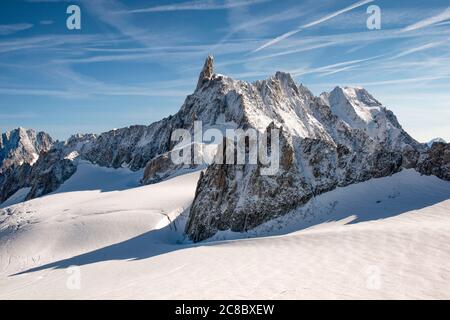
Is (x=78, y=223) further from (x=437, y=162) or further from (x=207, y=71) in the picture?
(x=207, y=71)

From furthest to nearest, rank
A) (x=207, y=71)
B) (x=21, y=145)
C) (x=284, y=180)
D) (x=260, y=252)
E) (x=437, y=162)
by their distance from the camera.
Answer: (x=21, y=145), (x=207, y=71), (x=284, y=180), (x=437, y=162), (x=260, y=252)

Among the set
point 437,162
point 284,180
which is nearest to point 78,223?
point 284,180

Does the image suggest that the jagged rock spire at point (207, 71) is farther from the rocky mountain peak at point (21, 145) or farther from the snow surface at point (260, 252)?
the rocky mountain peak at point (21, 145)

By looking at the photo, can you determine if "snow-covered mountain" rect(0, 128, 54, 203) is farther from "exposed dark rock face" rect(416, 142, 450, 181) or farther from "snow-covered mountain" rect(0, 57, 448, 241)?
"exposed dark rock face" rect(416, 142, 450, 181)

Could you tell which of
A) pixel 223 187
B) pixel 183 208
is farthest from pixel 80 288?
pixel 183 208

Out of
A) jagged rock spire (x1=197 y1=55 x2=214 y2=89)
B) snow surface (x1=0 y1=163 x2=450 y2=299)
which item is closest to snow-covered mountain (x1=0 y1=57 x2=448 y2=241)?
jagged rock spire (x1=197 y1=55 x2=214 y2=89)

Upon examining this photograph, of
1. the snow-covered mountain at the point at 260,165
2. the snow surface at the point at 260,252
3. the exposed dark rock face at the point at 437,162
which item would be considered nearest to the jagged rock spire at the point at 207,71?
the snow-covered mountain at the point at 260,165

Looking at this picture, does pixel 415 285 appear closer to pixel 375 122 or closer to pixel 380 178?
pixel 380 178
